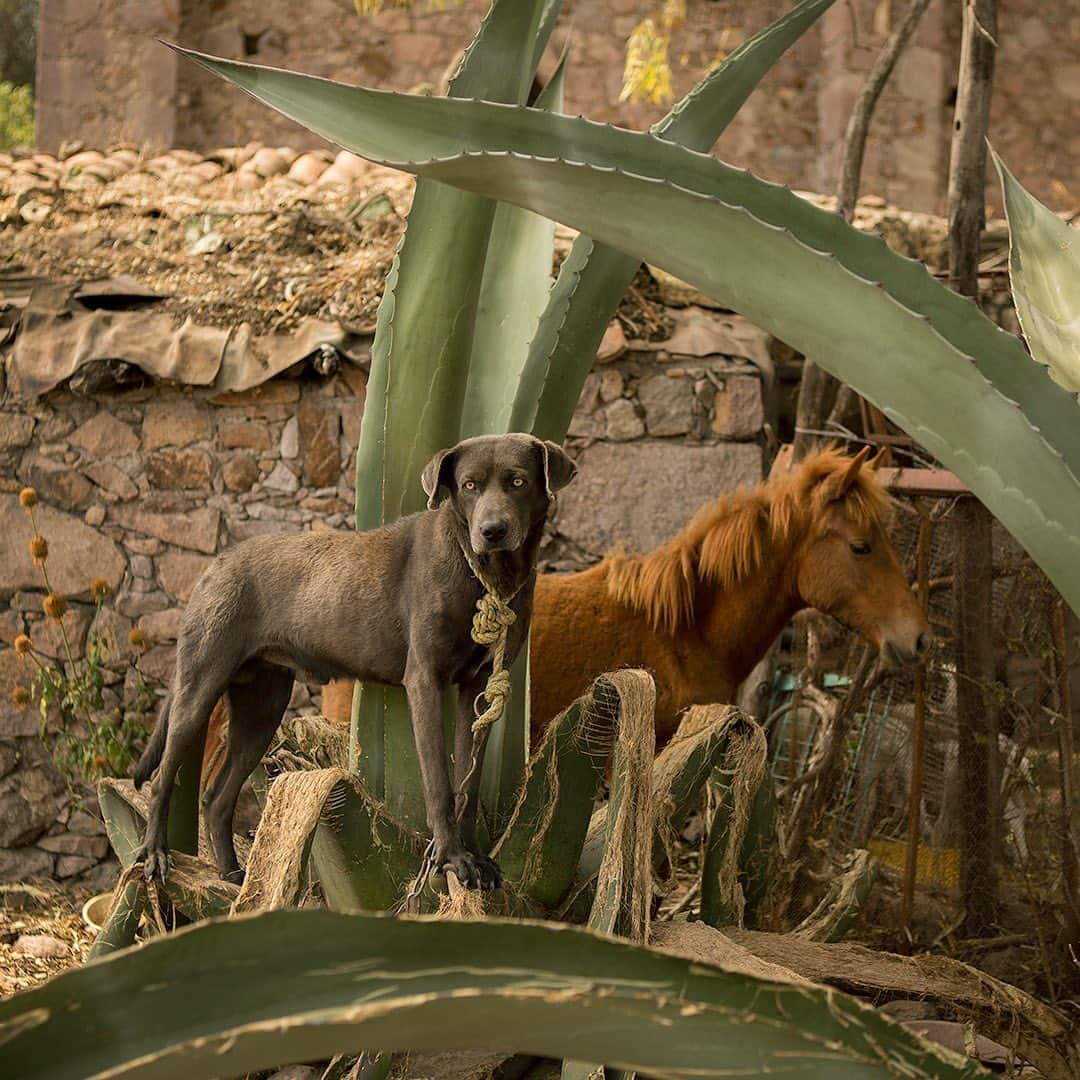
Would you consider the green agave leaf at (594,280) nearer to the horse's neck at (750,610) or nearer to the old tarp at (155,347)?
the horse's neck at (750,610)

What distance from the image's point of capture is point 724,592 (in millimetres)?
3602

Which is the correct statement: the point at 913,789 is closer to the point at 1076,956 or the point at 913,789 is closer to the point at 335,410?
the point at 1076,956

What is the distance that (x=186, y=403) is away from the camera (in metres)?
4.74

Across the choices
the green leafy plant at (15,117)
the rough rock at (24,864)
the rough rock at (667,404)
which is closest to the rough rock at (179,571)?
the rough rock at (24,864)

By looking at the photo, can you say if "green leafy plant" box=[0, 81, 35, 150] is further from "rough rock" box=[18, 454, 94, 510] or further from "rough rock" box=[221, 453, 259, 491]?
"rough rock" box=[221, 453, 259, 491]

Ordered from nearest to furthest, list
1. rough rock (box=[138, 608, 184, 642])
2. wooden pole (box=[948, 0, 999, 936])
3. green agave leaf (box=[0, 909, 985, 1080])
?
green agave leaf (box=[0, 909, 985, 1080]) < wooden pole (box=[948, 0, 999, 936]) < rough rock (box=[138, 608, 184, 642])

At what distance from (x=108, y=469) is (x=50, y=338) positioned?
20.9 inches

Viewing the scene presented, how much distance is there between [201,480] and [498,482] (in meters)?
3.24

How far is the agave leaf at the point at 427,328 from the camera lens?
1.86 meters

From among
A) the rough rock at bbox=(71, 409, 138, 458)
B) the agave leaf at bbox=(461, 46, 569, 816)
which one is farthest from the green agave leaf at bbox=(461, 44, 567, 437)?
the rough rock at bbox=(71, 409, 138, 458)

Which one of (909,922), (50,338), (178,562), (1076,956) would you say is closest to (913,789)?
(909,922)

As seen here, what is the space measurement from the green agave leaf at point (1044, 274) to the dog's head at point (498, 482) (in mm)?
649

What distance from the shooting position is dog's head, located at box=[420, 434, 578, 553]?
67.6 inches

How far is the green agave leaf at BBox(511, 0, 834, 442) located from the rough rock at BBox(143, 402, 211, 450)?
3066 millimetres
